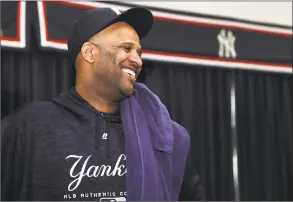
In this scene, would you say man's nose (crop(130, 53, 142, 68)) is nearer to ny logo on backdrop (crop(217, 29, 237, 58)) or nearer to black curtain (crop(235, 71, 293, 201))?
ny logo on backdrop (crop(217, 29, 237, 58))

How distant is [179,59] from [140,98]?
70cm

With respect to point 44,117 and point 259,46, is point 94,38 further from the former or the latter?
point 259,46

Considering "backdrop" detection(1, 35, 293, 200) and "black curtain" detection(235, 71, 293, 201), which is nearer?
"backdrop" detection(1, 35, 293, 200)

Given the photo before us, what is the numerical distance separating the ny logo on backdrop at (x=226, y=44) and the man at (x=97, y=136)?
877 millimetres

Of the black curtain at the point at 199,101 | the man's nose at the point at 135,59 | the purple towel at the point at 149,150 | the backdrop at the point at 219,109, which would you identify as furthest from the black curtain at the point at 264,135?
the man's nose at the point at 135,59

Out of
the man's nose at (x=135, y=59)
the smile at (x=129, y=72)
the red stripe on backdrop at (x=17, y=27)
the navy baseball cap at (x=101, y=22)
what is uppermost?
the red stripe on backdrop at (x=17, y=27)

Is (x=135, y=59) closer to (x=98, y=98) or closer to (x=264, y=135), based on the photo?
(x=98, y=98)

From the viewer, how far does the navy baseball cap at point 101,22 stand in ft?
3.29

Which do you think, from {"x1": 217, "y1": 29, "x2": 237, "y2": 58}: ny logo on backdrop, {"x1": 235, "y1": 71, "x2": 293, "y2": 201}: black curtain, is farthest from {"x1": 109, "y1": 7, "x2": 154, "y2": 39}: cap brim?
{"x1": 235, "y1": 71, "x2": 293, "y2": 201}: black curtain

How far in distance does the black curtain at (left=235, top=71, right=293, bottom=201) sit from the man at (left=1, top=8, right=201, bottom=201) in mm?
1023

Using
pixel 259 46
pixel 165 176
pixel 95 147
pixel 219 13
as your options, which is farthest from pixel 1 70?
pixel 259 46

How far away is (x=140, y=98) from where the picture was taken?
111 cm

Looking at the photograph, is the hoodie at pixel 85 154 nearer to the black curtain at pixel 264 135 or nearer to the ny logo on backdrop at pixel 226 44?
the ny logo on backdrop at pixel 226 44

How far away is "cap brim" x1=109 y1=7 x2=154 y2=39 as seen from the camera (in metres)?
1.01
